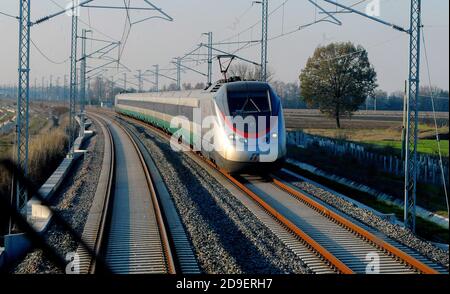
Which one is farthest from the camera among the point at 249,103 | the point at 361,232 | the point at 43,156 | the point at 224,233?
the point at 43,156

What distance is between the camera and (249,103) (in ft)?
52.6

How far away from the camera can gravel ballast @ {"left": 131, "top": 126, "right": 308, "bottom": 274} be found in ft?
28.5

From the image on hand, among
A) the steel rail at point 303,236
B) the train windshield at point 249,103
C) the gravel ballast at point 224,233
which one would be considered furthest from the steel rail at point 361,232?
the train windshield at point 249,103

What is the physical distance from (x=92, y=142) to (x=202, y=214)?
2289 cm

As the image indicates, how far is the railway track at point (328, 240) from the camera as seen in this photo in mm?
8727

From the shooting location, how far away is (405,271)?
337 inches

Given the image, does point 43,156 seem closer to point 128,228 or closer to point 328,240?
point 128,228

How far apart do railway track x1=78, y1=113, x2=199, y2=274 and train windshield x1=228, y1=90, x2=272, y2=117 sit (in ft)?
11.1

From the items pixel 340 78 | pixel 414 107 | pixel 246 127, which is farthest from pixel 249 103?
pixel 340 78

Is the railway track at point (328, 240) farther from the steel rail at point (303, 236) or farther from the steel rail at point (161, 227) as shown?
the steel rail at point (161, 227)

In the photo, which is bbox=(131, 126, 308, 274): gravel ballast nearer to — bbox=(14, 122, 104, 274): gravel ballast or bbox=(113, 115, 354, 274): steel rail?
bbox=(113, 115, 354, 274): steel rail

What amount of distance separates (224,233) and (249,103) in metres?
5.98

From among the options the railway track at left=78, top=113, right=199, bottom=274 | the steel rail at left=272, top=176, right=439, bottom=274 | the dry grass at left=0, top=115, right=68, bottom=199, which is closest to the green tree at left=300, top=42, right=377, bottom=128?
the dry grass at left=0, top=115, right=68, bottom=199

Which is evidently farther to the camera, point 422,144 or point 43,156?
point 422,144
